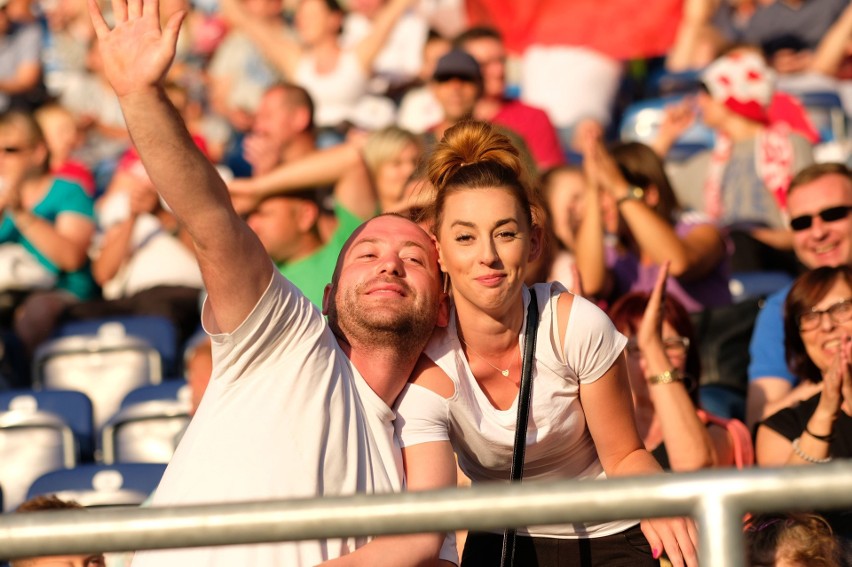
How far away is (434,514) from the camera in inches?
63.6

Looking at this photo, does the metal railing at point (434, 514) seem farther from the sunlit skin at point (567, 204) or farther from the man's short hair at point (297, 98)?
the man's short hair at point (297, 98)

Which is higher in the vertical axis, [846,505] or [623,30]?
[623,30]

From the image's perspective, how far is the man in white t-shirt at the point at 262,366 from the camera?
2555 mm

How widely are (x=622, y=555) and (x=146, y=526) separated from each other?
1.84 m

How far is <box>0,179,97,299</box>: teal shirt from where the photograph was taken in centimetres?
671

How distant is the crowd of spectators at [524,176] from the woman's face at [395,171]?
0.01 m

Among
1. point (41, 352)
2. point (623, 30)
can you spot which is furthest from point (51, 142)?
point (623, 30)

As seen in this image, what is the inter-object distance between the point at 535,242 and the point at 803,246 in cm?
234

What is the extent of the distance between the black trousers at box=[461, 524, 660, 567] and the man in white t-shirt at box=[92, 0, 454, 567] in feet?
1.68

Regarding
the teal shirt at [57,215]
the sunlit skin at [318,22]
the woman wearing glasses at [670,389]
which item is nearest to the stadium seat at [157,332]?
the teal shirt at [57,215]

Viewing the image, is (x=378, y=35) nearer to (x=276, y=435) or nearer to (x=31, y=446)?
(x=31, y=446)

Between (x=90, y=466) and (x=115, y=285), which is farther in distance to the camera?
(x=115, y=285)

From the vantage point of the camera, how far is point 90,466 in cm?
459

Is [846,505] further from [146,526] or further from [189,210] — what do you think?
[189,210]
